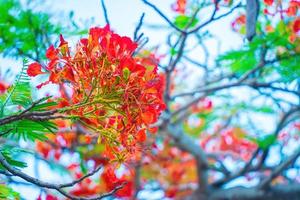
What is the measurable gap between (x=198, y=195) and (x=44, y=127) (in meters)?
2.66

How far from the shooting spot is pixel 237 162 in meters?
5.05

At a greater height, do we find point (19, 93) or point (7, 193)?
point (19, 93)

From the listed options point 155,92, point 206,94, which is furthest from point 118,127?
point 206,94

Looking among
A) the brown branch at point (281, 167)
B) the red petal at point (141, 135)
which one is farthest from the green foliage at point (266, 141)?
the red petal at point (141, 135)

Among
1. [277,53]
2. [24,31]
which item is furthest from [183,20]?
[24,31]

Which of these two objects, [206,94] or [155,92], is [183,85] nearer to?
[206,94]

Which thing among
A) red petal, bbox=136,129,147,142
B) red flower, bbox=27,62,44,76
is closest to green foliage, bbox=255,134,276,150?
red petal, bbox=136,129,147,142

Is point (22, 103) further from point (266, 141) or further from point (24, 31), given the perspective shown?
point (266, 141)

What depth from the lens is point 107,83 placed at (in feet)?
4.66

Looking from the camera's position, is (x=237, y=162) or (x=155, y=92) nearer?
(x=155, y=92)

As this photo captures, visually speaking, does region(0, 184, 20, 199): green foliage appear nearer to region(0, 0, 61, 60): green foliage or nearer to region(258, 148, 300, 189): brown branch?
region(0, 0, 61, 60): green foliage

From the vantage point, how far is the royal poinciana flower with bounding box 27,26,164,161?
4.68 ft

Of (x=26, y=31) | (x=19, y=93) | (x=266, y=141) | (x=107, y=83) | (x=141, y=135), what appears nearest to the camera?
(x=107, y=83)

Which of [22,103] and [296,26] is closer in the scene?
Answer: [22,103]
